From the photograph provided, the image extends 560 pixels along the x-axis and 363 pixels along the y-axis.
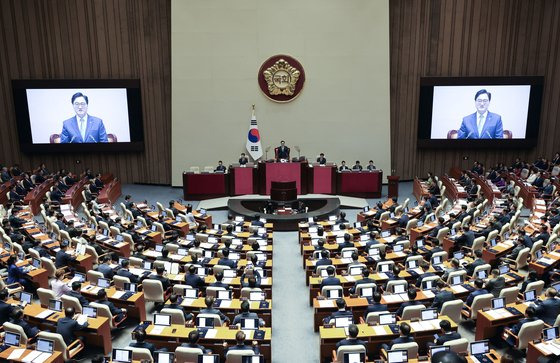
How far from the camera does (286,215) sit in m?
18.3

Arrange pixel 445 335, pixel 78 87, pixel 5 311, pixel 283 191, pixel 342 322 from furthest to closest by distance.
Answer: pixel 78 87 < pixel 283 191 < pixel 5 311 < pixel 342 322 < pixel 445 335

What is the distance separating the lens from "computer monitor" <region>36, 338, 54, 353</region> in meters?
8.38

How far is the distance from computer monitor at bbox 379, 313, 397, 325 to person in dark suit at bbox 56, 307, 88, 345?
221 inches

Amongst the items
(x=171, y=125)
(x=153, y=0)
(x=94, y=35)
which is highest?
(x=153, y=0)

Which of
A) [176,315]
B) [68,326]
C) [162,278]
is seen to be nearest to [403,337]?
[176,315]

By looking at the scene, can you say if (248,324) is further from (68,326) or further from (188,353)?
(68,326)

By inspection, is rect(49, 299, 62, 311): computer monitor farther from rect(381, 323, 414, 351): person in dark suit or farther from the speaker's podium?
the speaker's podium

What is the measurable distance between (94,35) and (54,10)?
6.85ft

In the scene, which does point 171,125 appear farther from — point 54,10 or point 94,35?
point 54,10

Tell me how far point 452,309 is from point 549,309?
1772 millimetres

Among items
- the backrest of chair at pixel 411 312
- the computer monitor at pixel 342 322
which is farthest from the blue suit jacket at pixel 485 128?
the computer monitor at pixel 342 322

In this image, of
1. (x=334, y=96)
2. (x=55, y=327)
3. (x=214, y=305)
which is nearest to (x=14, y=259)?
(x=55, y=327)

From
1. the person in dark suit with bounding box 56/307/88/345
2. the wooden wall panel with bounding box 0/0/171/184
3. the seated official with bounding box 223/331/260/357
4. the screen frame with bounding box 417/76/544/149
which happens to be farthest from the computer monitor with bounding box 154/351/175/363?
the screen frame with bounding box 417/76/544/149

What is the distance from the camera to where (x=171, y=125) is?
2414cm
